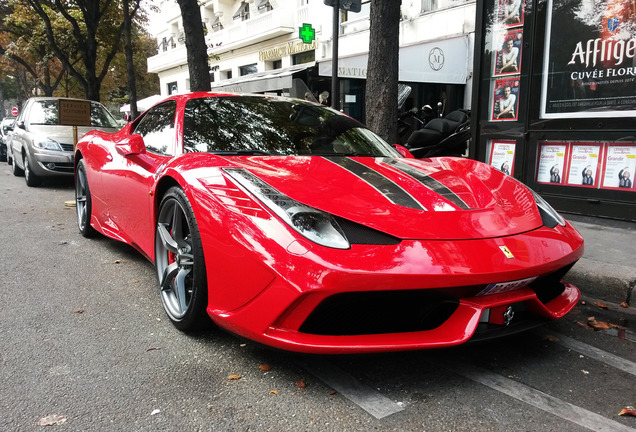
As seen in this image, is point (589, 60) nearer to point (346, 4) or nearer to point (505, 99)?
point (505, 99)

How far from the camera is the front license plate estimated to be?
2.00m

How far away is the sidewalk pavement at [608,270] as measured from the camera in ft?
10.8

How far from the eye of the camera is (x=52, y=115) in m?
8.88

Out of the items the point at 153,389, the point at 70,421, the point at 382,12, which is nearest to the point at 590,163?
the point at 382,12

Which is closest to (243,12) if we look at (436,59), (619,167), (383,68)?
(436,59)

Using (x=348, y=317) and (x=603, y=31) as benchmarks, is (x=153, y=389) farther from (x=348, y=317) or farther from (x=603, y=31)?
(x=603, y=31)

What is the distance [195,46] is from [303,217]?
265 inches

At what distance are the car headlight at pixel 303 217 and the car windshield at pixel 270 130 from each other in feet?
2.45

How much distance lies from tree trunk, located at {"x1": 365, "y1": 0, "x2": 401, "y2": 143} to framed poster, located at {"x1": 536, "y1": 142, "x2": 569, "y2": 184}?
1.75m

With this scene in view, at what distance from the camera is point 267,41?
72.5ft

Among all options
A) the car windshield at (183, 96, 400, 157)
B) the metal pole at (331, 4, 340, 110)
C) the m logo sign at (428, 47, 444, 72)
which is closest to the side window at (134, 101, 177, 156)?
the car windshield at (183, 96, 400, 157)

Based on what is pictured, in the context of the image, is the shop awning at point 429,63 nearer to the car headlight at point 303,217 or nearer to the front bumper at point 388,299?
the car headlight at point 303,217

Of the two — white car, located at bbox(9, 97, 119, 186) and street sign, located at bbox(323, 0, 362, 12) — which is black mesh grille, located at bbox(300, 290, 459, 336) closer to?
street sign, located at bbox(323, 0, 362, 12)

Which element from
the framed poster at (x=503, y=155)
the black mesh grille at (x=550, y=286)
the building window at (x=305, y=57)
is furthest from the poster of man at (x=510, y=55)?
the building window at (x=305, y=57)
